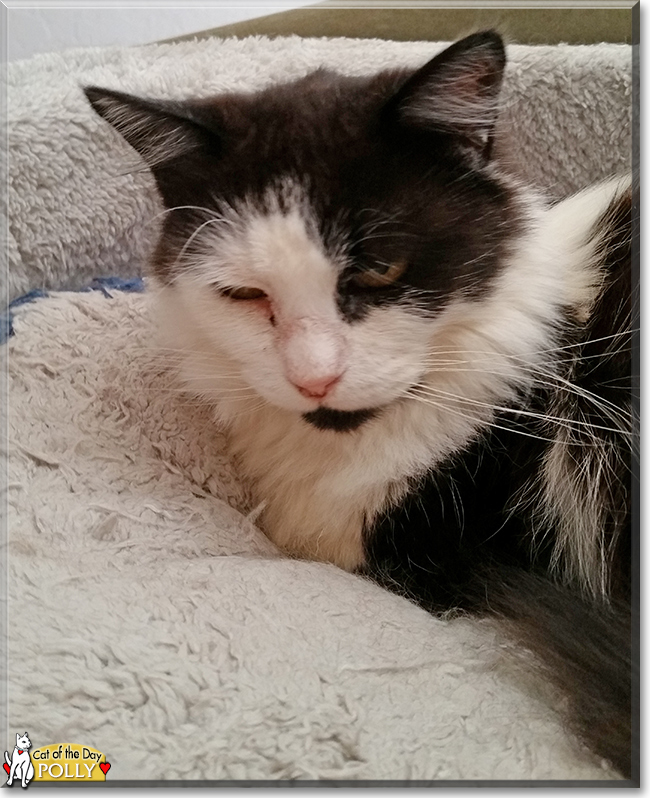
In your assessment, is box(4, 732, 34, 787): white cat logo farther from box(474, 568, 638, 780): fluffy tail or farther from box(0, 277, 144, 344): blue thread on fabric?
box(0, 277, 144, 344): blue thread on fabric

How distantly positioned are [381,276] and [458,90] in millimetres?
245

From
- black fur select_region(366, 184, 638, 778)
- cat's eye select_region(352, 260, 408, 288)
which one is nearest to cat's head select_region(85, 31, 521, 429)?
cat's eye select_region(352, 260, 408, 288)

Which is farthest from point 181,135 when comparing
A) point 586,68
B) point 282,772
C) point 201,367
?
point 586,68

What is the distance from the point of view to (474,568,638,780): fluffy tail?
0.72 m

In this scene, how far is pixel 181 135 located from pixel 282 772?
0.78 metres

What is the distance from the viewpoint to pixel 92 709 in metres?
0.66

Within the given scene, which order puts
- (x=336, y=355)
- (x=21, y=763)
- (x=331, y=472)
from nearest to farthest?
1. (x=21, y=763)
2. (x=336, y=355)
3. (x=331, y=472)

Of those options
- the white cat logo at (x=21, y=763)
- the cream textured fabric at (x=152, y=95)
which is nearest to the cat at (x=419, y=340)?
the cream textured fabric at (x=152, y=95)

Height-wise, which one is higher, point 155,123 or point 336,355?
point 155,123

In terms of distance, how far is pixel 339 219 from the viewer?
787 mm

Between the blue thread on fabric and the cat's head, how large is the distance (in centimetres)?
43

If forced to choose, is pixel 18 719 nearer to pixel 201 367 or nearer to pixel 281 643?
pixel 281 643

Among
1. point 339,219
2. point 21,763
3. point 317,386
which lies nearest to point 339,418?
point 317,386

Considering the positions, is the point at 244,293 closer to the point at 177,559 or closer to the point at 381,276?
the point at 381,276
